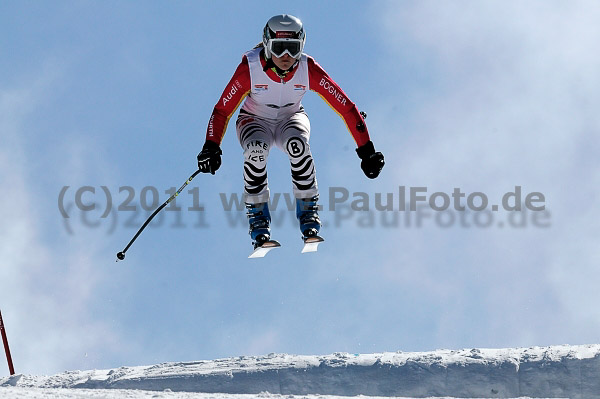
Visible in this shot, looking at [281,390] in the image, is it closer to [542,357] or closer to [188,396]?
[542,357]

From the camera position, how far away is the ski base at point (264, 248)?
9281mm

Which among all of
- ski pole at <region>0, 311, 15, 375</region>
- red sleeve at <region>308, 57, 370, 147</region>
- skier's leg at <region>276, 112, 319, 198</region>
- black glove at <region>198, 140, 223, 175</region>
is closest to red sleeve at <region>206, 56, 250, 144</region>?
black glove at <region>198, 140, 223, 175</region>

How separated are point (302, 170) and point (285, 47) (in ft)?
4.76

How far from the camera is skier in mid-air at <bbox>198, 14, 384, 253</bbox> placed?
9.34m

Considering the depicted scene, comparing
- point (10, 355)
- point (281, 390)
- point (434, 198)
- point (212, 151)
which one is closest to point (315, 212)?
point (212, 151)

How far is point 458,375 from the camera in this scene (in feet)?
36.8

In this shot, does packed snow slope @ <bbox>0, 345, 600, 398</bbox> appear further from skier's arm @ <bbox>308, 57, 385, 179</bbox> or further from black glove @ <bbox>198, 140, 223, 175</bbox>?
black glove @ <bbox>198, 140, 223, 175</bbox>

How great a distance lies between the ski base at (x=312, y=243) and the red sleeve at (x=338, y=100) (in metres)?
1.31

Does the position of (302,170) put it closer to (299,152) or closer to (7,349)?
(299,152)

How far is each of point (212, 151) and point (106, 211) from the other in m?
2.12

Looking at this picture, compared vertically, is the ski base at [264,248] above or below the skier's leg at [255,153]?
below

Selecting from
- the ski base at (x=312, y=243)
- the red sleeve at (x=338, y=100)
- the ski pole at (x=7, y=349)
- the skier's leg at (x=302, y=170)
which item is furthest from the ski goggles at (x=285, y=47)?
the ski pole at (x=7, y=349)

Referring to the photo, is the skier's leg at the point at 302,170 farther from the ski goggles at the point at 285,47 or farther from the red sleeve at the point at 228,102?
the ski goggles at the point at 285,47

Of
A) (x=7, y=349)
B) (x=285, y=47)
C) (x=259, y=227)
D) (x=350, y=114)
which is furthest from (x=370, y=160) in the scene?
(x=7, y=349)
